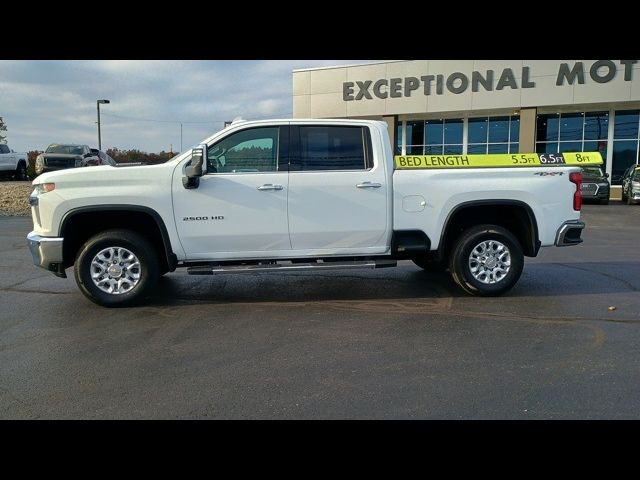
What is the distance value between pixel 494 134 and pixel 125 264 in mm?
26548

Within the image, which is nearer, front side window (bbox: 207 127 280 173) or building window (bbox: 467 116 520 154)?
front side window (bbox: 207 127 280 173)

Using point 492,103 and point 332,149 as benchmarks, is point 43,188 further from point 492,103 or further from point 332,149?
point 492,103

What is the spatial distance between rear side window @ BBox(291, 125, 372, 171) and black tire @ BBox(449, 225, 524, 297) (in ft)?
5.01

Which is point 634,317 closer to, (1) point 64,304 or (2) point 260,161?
(2) point 260,161

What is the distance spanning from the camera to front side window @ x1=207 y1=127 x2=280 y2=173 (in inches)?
231

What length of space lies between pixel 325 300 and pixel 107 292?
2520 mm

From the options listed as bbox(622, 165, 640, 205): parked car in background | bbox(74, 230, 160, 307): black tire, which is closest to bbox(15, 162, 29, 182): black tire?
bbox(74, 230, 160, 307): black tire

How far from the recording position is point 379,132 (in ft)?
20.3

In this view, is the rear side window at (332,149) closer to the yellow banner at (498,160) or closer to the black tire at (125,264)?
the yellow banner at (498,160)

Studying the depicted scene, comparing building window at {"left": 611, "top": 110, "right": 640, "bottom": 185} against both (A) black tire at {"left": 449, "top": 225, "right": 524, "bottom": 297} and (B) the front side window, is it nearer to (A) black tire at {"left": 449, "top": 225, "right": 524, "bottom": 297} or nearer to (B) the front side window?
(A) black tire at {"left": 449, "top": 225, "right": 524, "bottom": 297}

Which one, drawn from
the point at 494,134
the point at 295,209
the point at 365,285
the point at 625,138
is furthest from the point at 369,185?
the point at 625,138

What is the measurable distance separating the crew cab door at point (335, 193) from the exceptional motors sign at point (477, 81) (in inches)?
859
